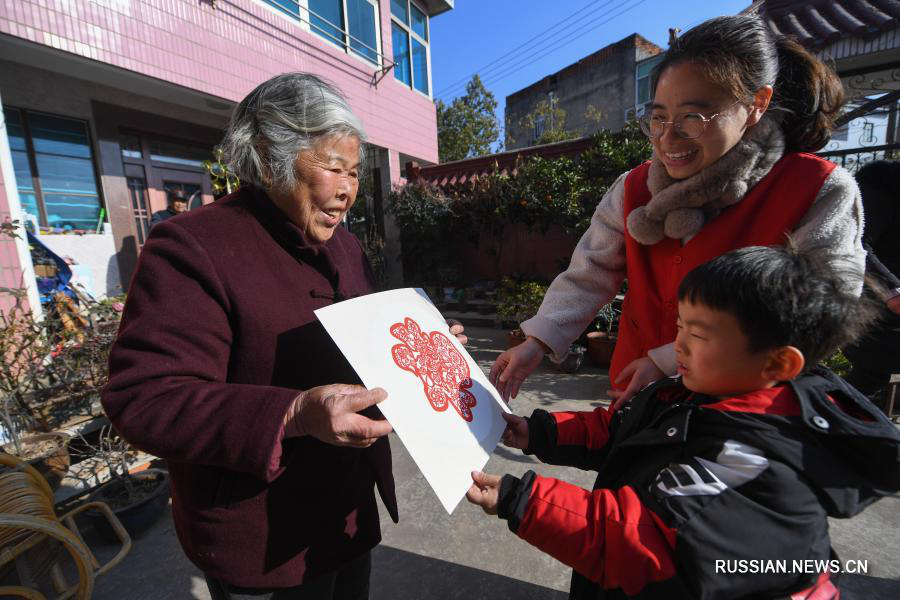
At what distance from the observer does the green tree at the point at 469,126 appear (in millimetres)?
17625

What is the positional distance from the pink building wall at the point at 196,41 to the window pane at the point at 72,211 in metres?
1.84

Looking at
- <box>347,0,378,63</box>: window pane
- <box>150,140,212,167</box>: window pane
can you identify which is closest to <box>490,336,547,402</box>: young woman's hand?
<box>150,140,212,167</box>: window pane

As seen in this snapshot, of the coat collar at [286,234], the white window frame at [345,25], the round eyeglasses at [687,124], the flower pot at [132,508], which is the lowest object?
the flower pot at [132,508]

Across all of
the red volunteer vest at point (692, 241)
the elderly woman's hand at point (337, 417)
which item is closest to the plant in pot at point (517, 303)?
the red volunteer vest at point (692, 241)

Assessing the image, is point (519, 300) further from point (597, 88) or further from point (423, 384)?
point (597, 88)

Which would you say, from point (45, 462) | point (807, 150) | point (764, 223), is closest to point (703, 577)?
point (764, 223)

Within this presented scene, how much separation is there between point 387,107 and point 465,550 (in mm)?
8532

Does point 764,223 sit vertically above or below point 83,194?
below

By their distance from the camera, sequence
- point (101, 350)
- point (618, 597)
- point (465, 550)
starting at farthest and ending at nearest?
point (101, 350)
point (465, 550)
point (618, 597)

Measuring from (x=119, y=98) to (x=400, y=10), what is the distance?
20.8ft

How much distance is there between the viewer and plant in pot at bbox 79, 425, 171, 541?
93.7 inches

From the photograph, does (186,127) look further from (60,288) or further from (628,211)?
(628,211)

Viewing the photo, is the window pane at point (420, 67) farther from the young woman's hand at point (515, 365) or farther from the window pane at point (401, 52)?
the young woman's hand at point (515, 365)

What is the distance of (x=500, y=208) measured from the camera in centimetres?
723
